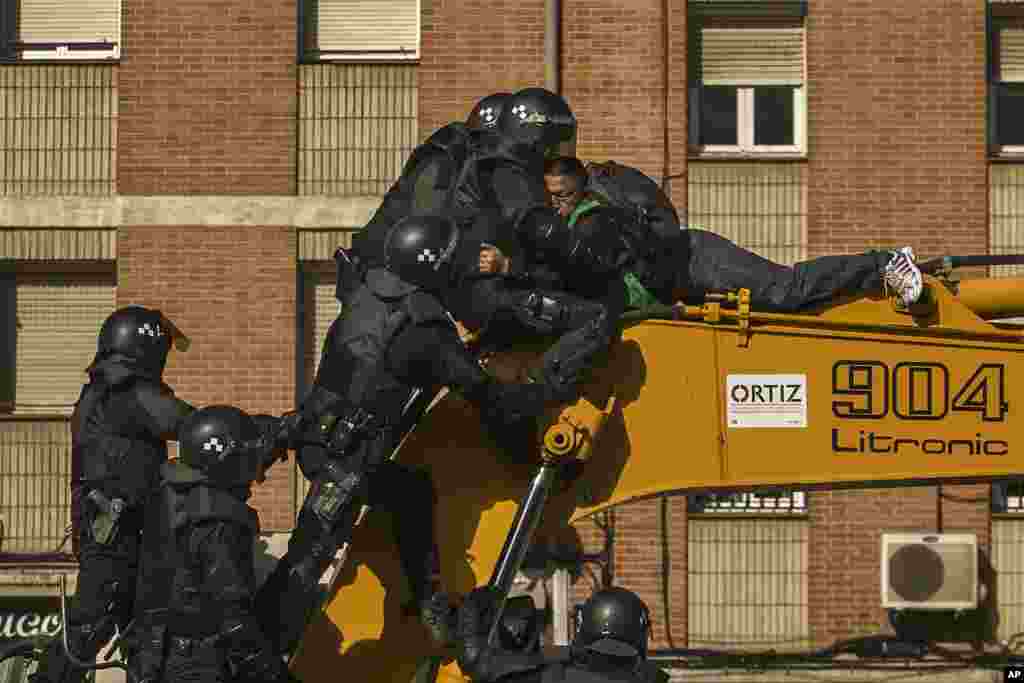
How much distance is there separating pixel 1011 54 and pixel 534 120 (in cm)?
1293

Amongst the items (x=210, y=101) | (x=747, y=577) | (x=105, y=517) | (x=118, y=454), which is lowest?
(x=747, y=577)

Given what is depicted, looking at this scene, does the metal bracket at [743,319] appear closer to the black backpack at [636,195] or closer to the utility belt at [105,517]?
the black backpack at [636,195]

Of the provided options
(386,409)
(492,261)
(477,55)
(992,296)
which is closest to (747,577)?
(477,55)

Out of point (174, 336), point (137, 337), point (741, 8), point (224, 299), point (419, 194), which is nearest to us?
point (419, 194)

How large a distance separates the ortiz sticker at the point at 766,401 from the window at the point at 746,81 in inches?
480

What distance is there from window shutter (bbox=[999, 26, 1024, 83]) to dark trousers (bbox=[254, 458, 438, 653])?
44.1 feet

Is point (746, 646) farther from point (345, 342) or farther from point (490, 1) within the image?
point (345, 342)

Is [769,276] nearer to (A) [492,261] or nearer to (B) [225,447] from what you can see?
(A) [492,261]

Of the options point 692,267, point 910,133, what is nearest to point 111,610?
point 692,267

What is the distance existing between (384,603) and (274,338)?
11603 millimetres

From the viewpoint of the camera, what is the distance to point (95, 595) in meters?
12.2

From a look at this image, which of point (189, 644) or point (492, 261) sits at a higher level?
point (492, 261)

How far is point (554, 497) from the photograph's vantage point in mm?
10633

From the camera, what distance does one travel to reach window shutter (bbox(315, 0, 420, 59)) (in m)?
22.5
